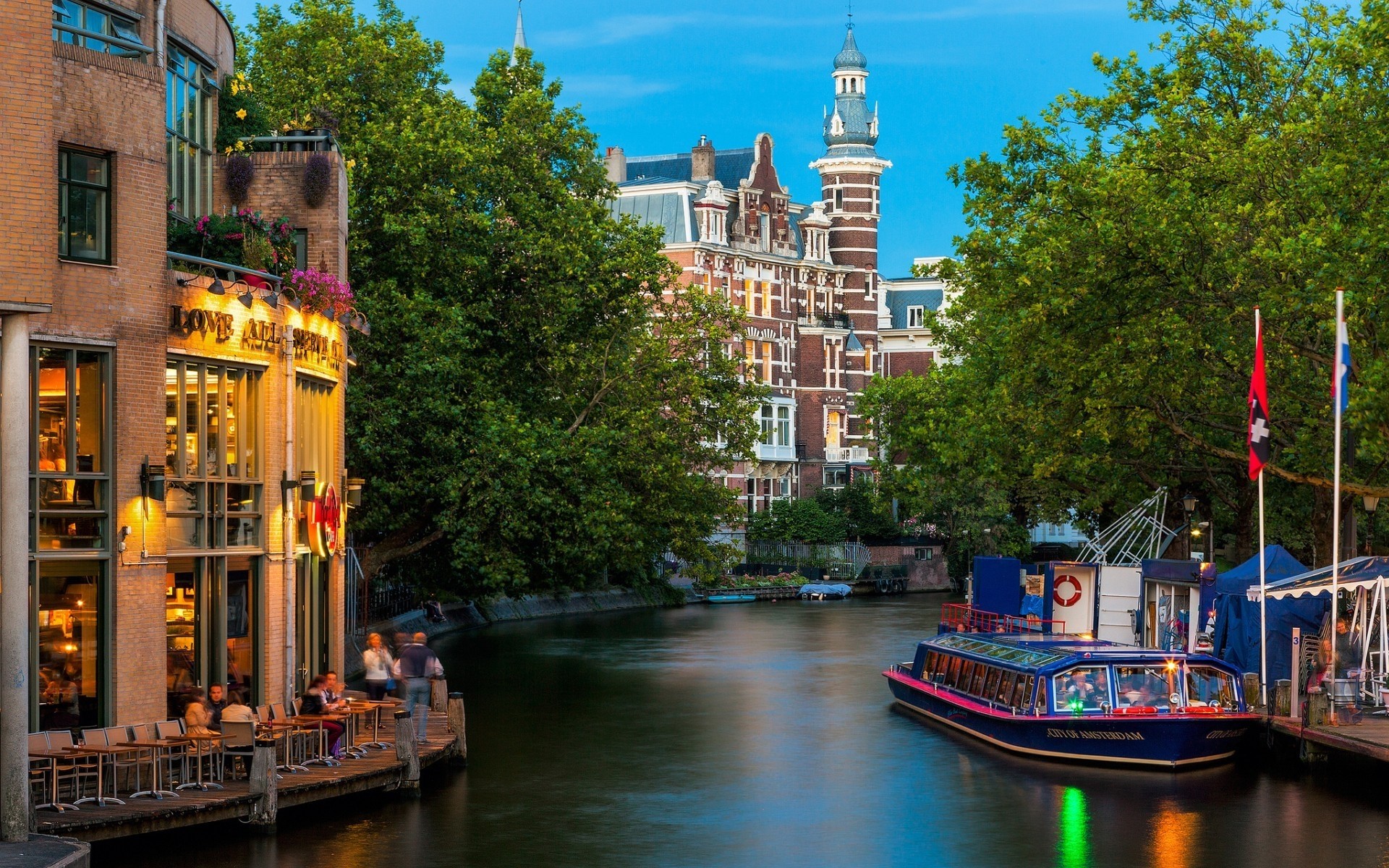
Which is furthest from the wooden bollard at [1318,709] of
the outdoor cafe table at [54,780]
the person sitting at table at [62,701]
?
the outdoor cafe table at [54,780]

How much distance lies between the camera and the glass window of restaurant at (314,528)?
30141mm

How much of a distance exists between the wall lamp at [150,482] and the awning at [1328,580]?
20.4m

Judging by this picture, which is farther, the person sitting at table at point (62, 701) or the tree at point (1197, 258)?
the tree at point (1197, 258)

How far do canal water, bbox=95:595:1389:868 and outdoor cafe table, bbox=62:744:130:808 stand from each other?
2.08 feet

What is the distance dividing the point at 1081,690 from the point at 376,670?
1242 centimetres

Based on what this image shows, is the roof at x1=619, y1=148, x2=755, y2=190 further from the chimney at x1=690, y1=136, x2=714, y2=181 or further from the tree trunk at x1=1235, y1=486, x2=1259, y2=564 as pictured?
the tree trunk at x1=1235, y1=486, x2=1259, y2=564

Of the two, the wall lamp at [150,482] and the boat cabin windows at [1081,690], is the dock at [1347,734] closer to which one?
the boat cabin windows at [1081,690]

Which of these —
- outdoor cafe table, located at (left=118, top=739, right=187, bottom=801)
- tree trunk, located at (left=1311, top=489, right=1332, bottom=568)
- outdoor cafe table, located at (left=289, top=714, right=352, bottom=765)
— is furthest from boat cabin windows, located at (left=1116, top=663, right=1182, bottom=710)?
tree trunk, located at (left=1311, top=489, right=1332, bottom=568)

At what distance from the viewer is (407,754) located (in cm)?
2680

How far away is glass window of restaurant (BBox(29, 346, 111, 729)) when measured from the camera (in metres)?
23.2

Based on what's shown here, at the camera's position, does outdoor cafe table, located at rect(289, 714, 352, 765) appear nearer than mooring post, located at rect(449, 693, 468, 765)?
Yes

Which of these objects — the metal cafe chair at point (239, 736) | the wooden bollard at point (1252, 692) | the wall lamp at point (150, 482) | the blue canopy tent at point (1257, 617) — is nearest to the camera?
the metal cafe chair at point (239, 736)

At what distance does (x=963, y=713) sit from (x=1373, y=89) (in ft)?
53.7

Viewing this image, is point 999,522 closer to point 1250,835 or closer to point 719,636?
point 719,636
